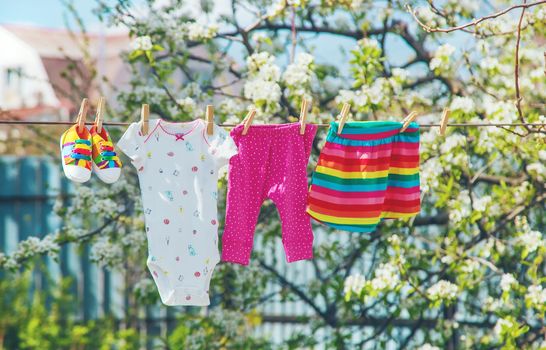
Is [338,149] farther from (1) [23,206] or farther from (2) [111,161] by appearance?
(1) [23,206]

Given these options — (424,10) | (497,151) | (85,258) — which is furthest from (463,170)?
(85,258)

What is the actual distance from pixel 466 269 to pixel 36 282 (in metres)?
3.92

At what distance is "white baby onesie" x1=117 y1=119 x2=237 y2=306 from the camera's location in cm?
357

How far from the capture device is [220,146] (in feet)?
11.7

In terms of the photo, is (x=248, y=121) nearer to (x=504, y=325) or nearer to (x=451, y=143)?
(x=451, y=143)

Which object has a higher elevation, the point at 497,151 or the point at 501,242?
the point at 497,151

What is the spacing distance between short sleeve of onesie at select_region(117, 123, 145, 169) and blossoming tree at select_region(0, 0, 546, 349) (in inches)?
41.1

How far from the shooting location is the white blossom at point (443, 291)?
4328 millimetres

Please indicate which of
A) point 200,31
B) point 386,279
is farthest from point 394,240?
point 200,31

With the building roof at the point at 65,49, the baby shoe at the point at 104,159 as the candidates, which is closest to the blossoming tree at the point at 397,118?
the baby shoe at the point at 104,159

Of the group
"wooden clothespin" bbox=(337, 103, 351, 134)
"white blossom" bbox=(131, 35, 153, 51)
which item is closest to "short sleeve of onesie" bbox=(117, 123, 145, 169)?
"wooden clothespin" bbox=(337, 103, 351, 134)

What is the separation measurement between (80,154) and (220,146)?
0.53 meters

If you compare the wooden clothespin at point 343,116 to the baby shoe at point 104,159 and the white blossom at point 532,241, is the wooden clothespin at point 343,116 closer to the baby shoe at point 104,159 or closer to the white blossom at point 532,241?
the baby shoe at point 104,159

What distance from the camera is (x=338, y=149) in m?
3.65
